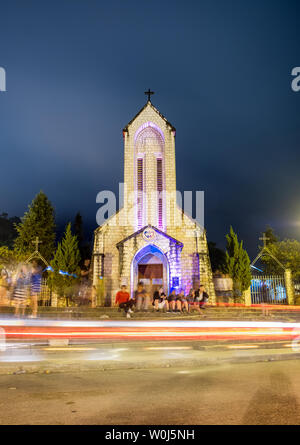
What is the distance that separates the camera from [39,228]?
107 feet

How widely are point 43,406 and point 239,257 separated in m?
22.9

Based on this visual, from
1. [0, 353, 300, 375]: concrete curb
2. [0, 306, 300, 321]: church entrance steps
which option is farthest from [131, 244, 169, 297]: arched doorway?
[0, 353, 300, 375]: concrete curb

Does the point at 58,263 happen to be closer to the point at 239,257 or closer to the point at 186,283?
the point at 186,283

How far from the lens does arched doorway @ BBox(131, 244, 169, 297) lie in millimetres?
24694

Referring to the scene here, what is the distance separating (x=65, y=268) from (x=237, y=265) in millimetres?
12435

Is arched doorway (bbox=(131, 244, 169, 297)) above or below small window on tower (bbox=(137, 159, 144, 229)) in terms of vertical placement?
below

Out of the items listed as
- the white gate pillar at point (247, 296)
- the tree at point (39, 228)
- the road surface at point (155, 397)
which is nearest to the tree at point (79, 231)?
the tree at point (39, 228)

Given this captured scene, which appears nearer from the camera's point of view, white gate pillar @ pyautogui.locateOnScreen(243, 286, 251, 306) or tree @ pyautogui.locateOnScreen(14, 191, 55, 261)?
white gate pillar @ pyautogui.locateOnScreen(243, 286, 251, 306)

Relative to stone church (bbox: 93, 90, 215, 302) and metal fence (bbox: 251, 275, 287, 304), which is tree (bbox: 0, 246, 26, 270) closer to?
stone church (bbox: 93, 90, 215, 302)

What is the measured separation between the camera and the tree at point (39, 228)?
105ft

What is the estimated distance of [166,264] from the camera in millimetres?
24359

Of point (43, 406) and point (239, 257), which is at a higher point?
point (239, 257)

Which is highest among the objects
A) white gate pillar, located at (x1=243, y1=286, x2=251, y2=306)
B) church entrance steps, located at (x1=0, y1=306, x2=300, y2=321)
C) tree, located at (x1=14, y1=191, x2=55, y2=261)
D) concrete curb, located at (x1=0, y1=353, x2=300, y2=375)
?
tree, located at (x1=14, y1=191, x2=55, y2=261)
